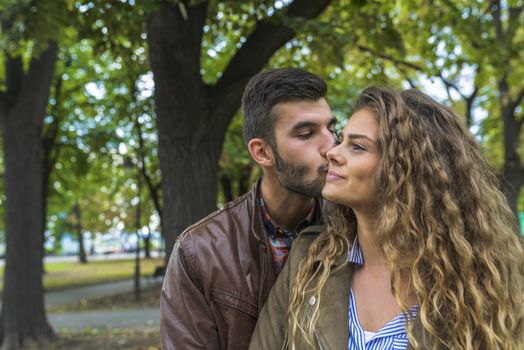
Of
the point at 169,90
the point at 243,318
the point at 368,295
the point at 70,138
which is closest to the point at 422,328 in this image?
the point at 368,295

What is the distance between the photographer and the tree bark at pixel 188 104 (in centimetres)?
541

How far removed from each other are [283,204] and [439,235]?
33.7 inches

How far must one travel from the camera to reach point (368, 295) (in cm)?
240

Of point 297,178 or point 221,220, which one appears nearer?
point 297,178

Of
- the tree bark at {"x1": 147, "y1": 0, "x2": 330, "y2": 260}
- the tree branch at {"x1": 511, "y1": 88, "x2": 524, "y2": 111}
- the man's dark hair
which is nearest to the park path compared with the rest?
the tree bark at {"x1": 147, "y1": 0, "x2": 330, "y2": 260}

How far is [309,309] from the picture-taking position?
7.75ft

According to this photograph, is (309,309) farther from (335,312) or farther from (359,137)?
(359,137)

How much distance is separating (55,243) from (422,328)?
4578cm

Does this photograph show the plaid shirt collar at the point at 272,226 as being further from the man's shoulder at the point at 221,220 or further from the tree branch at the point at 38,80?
the tree branch at the point at 38,80

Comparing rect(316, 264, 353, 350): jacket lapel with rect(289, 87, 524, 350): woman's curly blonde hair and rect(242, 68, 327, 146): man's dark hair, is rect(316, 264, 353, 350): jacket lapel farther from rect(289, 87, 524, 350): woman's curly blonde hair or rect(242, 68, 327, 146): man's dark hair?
rect(242, 68, 327, 146): man's dark hair

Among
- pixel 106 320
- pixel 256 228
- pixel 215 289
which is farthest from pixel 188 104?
pixel 106 320

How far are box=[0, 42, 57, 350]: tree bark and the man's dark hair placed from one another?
7.94 meters

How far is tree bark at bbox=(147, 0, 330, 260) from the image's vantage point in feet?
17.7

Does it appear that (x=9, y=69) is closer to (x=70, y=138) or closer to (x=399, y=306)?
(x=70, y=138)
